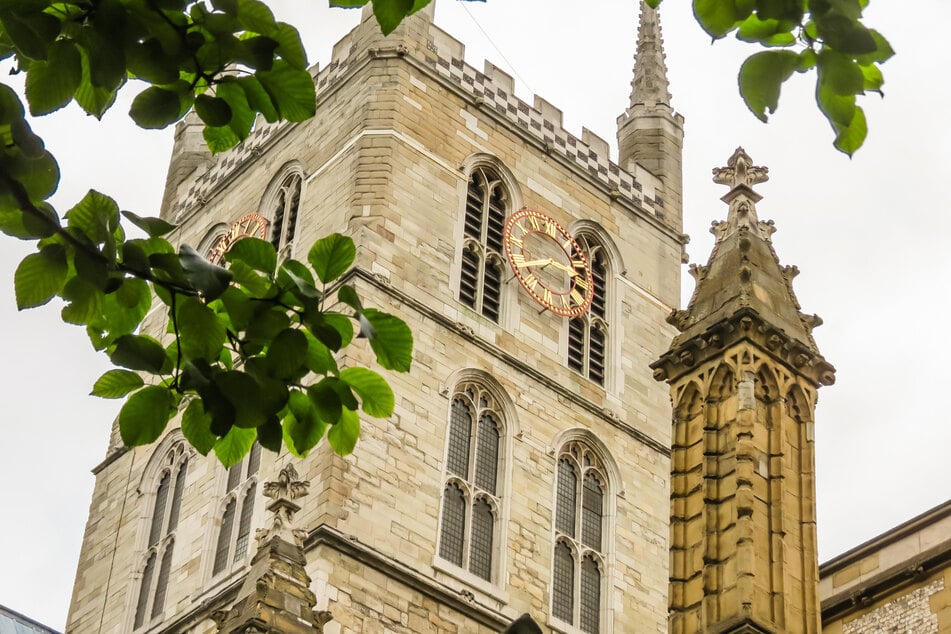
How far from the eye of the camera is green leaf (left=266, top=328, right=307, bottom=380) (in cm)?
677

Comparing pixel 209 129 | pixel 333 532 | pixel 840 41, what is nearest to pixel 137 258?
pixel 209 129

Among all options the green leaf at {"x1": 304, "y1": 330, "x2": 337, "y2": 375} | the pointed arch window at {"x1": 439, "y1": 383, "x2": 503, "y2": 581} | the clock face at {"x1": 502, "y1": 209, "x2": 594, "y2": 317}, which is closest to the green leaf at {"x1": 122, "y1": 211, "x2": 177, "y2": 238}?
the green leaf at {"x1": 304, "y1": 330, "x2": 337, "y2": 375}

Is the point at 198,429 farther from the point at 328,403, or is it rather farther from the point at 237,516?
the point at 237,516

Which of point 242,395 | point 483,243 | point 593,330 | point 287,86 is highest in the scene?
point 483,243

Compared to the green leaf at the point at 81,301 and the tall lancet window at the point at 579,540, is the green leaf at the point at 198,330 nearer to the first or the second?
the green leaf at the point at 81,301

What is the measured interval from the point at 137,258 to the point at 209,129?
67 cm

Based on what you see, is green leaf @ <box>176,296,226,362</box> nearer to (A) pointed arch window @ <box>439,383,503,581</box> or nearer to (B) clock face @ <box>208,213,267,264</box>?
(A) pointed arch window @ <box>439,383,503,581</box>

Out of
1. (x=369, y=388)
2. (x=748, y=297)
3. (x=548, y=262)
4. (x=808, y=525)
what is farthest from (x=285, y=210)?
(x=369, y=388)

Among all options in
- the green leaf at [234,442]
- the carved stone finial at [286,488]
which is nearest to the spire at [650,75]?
the carved stone finial at [286,488]

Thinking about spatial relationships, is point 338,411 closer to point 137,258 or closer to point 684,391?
point 137,258

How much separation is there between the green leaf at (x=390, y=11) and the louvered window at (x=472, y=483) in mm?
24576

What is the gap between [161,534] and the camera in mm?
34344

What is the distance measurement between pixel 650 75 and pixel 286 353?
117 feet

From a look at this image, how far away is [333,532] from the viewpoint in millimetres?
29062
